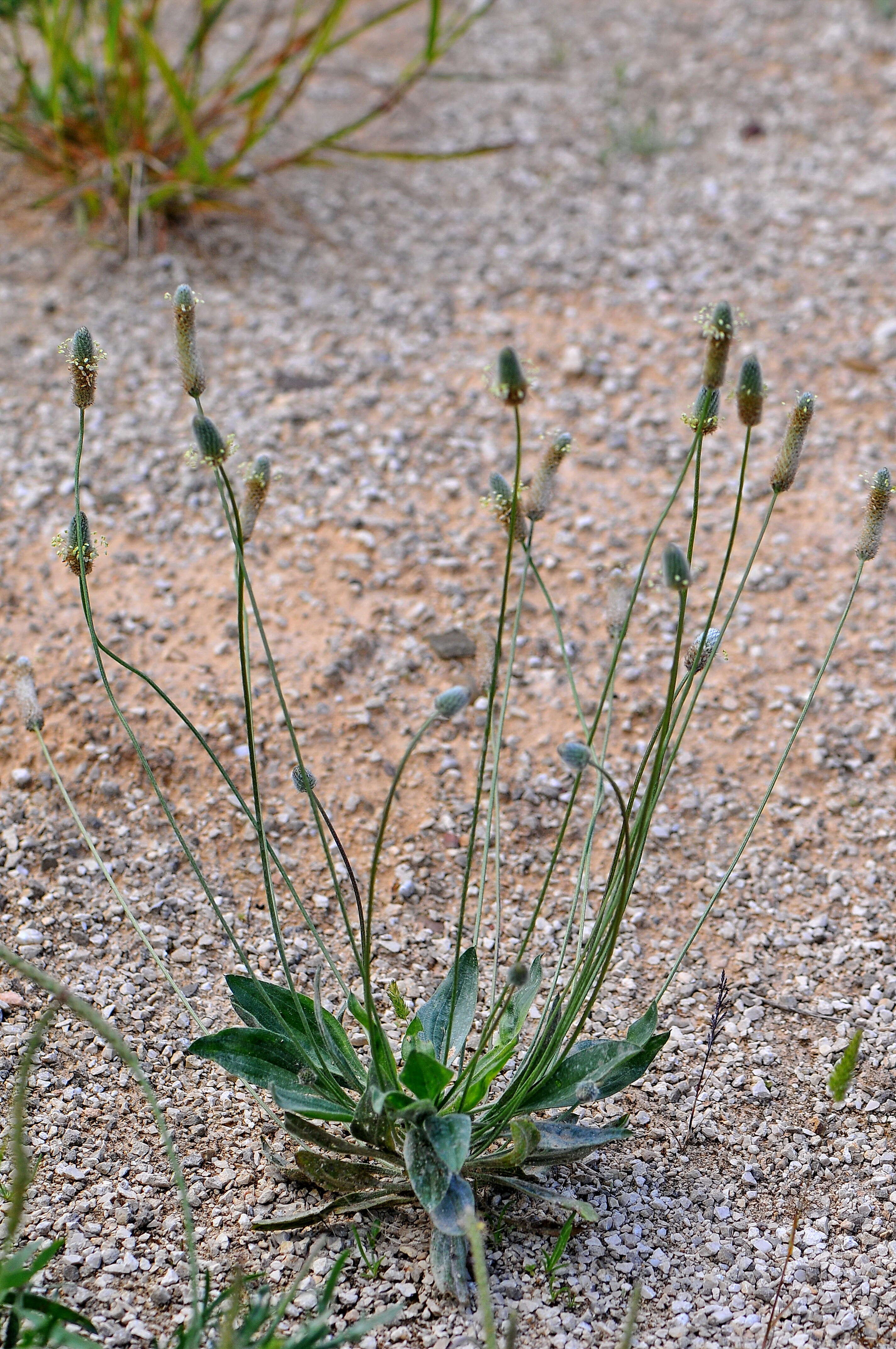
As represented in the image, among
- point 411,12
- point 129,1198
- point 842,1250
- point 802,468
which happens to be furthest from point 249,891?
point 411,12

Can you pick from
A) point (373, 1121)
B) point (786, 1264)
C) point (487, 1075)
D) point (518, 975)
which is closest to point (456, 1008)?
point (487, 1075)

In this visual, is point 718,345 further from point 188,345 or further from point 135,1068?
point 135,1068

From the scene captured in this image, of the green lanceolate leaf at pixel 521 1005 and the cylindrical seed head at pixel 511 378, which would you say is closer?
the cylindrical seed head at pixel 511 378

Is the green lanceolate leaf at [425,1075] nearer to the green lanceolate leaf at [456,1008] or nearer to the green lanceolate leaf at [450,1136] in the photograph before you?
the green lanceolate leaf at [450,1136]

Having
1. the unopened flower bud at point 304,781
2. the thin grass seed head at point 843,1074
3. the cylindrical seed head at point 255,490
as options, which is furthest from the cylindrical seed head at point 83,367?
the thin grass seed head at point 843,1074

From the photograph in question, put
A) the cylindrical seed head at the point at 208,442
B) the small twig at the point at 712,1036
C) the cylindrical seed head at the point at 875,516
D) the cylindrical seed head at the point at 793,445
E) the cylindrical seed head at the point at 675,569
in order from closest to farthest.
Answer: the cylindrical seed head at the point at 675,569 < the cylindrical seed head at the point at 208,442 < the cylindrical seed head at the point at 793,445 < the cylindrical seed head at the point at 875,516 < the small twig at the point at 712,1036

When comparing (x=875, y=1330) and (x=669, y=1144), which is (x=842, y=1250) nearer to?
(x=875, y=1330)

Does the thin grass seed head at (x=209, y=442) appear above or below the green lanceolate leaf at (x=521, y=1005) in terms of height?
above
